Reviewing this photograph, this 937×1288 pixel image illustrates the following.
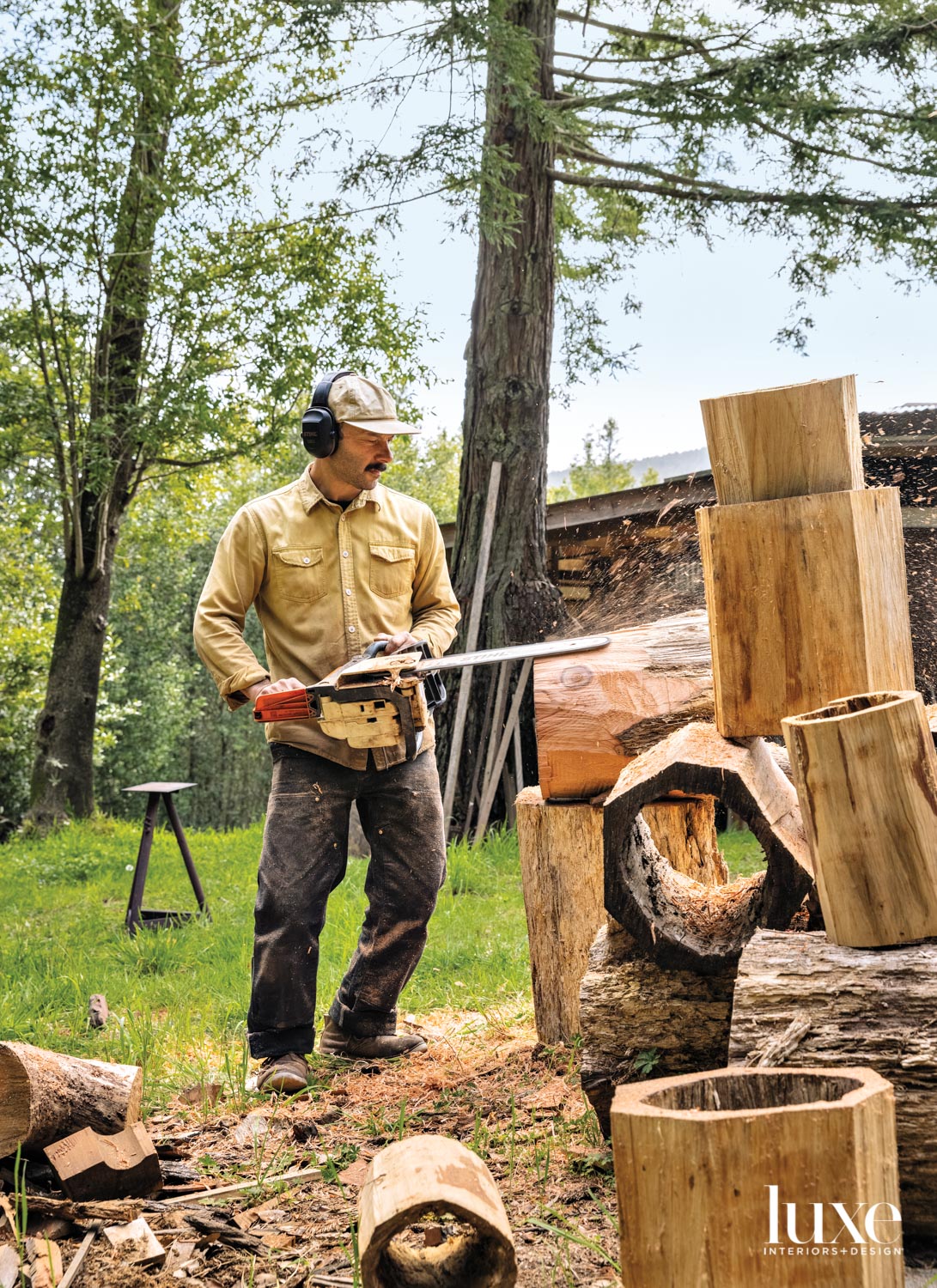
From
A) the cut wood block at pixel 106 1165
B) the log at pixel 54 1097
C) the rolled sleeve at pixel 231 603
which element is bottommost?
the cut wood block at pixel 106 1165

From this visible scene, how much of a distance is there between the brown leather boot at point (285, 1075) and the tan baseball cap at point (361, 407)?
78.7 inches

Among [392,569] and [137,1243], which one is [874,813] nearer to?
[137,1243]

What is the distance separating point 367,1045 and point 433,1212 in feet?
6.22

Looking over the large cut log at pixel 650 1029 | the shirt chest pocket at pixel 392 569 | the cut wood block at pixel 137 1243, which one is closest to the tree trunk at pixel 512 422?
the shirt chest pocket at pixel 392 569

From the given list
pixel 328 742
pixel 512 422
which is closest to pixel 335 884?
pixel 328 742

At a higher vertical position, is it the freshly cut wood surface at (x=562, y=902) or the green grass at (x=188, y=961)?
the freshly cut wood surface at (x=562, y=902)

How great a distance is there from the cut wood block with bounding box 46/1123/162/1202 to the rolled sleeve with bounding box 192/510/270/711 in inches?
52.7

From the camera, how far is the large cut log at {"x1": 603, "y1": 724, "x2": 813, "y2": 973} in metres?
2.36

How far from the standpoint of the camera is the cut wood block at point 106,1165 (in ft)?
7.72

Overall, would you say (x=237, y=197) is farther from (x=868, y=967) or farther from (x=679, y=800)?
(x=868, y=967)

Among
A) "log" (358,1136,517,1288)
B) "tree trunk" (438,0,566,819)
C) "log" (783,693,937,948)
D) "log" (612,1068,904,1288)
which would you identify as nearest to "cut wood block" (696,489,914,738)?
"log" (783,693,937,948)

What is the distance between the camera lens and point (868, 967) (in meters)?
2.03

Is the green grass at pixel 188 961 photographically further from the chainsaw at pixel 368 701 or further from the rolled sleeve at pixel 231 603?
the rolled sleeve at pixel 231 603

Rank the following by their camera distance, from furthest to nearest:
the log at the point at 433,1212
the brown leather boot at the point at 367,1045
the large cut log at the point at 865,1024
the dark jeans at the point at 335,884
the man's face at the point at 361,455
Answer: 1. the brown leather boot at the point at 367,1045
2. the man's face at the point at 361,455
3. the dark jeans at the point at 335,884
4. the large cut log at the point at 865,1024
5. the log at the point at 433,1212
